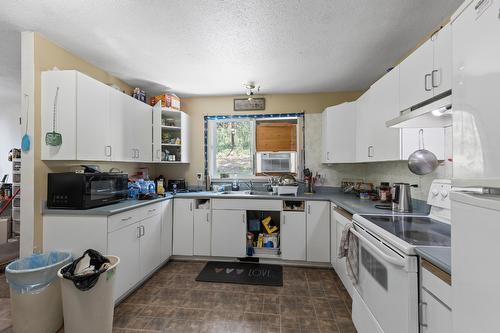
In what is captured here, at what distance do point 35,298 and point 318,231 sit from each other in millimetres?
2660

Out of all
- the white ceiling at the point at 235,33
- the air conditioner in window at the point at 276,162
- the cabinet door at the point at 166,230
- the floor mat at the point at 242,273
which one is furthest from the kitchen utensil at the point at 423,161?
the cabinet door at the point at 166,230

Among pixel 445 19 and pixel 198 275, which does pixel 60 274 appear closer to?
pixel 198 275

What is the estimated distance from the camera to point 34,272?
1562 mm

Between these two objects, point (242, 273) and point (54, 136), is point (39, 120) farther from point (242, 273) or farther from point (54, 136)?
point (242, 273)

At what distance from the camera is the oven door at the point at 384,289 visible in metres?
1.06

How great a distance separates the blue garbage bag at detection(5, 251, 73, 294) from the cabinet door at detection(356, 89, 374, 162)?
2.95 m

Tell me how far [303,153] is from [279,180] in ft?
2.05


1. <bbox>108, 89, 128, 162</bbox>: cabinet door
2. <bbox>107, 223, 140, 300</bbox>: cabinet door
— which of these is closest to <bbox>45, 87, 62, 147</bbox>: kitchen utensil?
<bbox>108, 89, 128, 162</bbox>: cabinet door

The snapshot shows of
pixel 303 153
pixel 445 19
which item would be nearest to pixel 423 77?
pixel 445 19

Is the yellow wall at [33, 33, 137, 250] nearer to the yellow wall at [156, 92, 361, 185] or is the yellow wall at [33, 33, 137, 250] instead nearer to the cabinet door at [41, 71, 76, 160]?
the cabinet door at [41, 71, 76, 160]

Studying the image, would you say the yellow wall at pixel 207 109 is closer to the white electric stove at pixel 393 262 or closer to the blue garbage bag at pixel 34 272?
the blue garbage bag at pixel 34 272

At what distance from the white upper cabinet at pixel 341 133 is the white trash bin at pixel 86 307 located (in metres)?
2.73

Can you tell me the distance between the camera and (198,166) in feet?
11.9

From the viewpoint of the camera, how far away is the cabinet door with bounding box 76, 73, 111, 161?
6.41ft
